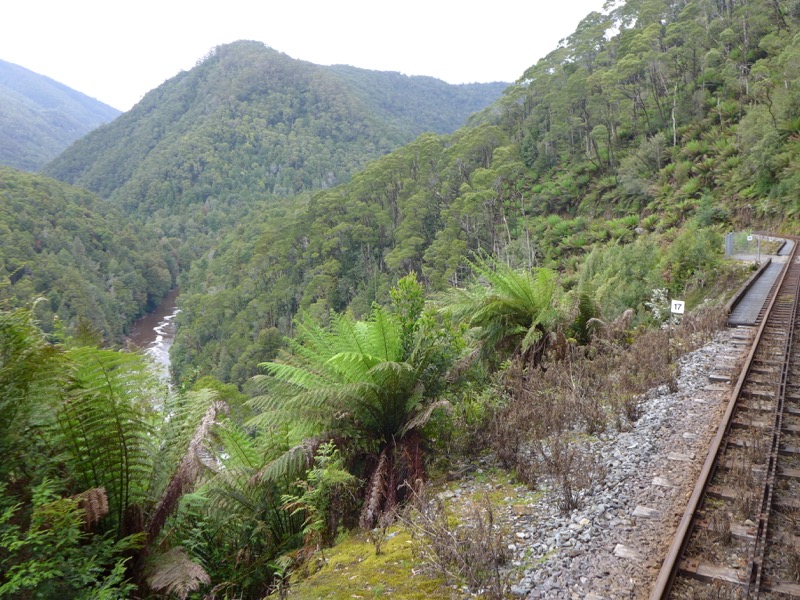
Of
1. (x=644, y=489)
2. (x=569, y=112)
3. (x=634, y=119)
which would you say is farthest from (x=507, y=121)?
(x=644, y=489)

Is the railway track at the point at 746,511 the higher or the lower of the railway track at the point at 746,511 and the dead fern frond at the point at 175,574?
the higher

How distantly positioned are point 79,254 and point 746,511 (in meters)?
74.3

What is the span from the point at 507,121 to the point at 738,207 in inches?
1053

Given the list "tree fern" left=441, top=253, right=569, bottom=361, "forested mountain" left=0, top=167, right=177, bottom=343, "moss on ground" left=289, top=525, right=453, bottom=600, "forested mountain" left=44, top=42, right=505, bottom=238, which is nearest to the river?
"forested mountain" left=0, top=167, right=177, bottom=343

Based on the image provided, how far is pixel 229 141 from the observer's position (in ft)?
362

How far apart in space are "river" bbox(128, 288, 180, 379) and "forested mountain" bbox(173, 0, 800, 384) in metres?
4.09

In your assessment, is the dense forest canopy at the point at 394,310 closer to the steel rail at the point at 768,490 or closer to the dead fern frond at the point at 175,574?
the dead fern frond at the point at 175,574

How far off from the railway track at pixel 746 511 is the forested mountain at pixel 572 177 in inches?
378

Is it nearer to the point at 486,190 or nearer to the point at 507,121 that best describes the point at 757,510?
the point at 486,190

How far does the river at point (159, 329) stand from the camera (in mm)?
51928

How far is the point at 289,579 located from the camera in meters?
2.85

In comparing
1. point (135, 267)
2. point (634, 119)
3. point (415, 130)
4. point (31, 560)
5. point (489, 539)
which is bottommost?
point (135, 267)

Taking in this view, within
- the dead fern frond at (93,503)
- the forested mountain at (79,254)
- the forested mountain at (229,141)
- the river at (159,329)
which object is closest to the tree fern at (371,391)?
the dead fern frond at (93,503)

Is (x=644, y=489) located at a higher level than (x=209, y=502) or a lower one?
higher
